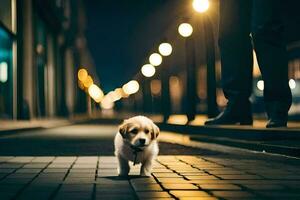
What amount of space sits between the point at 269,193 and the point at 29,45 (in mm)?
28197

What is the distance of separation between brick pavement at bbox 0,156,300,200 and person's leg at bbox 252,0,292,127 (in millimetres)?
2834

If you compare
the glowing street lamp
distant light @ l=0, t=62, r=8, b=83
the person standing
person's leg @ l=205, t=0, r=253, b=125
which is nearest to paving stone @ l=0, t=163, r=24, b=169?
the person standing

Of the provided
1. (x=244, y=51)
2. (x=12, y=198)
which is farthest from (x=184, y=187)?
(x=244, y=51)

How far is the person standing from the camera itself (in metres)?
11.4

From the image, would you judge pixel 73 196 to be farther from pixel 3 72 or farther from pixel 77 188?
pixel 3 72

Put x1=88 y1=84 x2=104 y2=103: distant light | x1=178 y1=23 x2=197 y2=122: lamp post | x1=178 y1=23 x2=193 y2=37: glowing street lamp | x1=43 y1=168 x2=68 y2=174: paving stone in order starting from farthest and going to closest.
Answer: x1=88 y1=84 x2=104 y2=103: distant light
x1=178 y1=23 x2=197 y2=122: lamp post
x1=178 y1=23 x2=193 y2=37: glowing street lamp
x1=43 y1=168 x2=68 y2=174: paving stone

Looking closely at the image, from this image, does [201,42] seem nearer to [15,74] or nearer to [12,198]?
[15,74]

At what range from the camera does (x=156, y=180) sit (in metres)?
6.62

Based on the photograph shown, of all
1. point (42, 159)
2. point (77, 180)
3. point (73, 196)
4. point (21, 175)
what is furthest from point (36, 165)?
point (73, 196)

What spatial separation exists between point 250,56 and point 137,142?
820 cm

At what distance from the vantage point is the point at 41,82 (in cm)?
4153

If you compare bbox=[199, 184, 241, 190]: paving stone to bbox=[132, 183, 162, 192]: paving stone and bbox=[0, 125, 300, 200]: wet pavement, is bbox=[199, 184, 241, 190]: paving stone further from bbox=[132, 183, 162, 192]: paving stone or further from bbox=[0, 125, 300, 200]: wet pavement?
bbox=[132, 183, 162, 192]: paving stone

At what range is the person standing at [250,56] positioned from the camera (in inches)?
448

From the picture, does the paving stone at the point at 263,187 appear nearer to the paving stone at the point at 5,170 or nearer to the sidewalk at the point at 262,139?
the sidewalk at the point at 262,139
